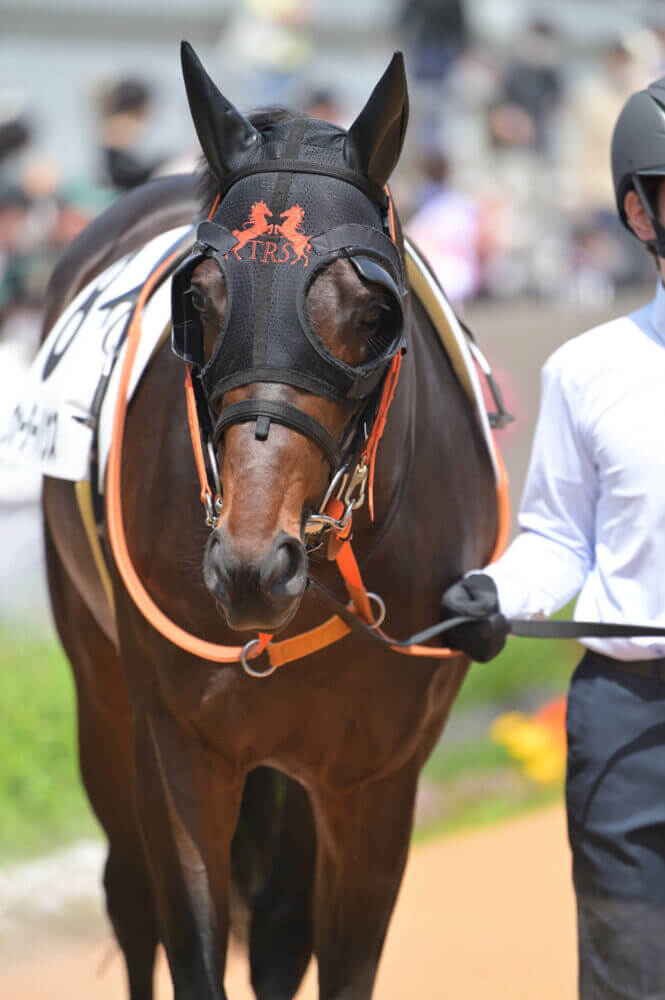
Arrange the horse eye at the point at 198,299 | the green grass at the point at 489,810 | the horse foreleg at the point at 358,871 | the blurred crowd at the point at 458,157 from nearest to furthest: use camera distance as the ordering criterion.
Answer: the horse eye at the point at 198,299 < the horse foreleg at the point at 358,871 < the green grass at the point at 489,810 < the blurred crowd at the point at 458,157

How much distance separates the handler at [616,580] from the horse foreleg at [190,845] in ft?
2.03

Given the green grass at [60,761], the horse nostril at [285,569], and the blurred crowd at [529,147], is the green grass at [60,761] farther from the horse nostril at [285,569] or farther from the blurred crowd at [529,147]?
the horse nostril at [285,569]

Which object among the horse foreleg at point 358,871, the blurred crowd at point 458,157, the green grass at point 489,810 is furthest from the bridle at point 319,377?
the blurred crowd at point 458,157

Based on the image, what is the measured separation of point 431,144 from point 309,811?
568 cm

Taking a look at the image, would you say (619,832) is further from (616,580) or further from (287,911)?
(287,911)

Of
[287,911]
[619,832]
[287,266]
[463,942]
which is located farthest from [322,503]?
[463,942]

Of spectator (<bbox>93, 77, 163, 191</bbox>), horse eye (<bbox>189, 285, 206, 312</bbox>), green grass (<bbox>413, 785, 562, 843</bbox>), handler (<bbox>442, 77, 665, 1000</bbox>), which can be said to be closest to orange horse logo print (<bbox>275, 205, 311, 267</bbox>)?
horse eye (<bbox>189, 285, 206, 312</bbox>)

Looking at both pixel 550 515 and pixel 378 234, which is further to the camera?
pixel 550 515

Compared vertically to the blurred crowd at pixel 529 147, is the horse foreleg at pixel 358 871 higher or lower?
lower

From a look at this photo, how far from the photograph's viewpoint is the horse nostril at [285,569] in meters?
2.10

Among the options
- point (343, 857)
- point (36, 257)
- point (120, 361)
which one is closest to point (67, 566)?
point (120, 361)

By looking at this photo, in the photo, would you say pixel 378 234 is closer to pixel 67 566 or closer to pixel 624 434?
pixel 624 434

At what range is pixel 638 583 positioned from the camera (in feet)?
8.72

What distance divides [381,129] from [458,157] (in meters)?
7.22
